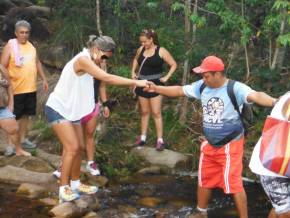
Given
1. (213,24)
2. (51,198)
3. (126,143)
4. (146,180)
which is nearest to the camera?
(51,198)

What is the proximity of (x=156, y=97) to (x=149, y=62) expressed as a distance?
530 mm

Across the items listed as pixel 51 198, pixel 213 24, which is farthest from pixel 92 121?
pixel 213 24

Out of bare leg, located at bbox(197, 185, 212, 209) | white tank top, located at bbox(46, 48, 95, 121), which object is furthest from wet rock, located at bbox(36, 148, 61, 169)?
bare leg, located at bbox(197, 185, 212, 209)

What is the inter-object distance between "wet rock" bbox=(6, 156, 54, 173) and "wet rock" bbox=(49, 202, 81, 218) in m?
1.55

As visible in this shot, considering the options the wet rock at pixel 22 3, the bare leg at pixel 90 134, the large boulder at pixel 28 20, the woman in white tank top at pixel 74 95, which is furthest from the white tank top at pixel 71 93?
the wet rock at pixel 22 3

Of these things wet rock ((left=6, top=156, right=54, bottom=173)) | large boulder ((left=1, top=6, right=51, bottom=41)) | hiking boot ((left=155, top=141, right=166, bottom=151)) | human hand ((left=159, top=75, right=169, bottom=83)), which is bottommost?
wet rock ((left=6, top=156, right=54, bottom=173))

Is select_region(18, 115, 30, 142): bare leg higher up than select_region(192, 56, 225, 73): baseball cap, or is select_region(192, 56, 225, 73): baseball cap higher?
select_region(192, 56, 225, 73): baseball cap

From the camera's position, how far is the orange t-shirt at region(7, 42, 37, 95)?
24.7 ft

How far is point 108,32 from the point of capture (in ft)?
36.1

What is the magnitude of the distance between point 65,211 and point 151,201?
48.5 inches

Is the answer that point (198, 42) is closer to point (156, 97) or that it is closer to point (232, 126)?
point (156, 97)

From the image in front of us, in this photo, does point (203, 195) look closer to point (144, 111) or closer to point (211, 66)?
point (211, 66)

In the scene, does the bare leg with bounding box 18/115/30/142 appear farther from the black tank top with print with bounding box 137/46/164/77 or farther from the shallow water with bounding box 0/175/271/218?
the black tank top with print with bounding box 137/46/164/77

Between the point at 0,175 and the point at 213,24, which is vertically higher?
the point at 213,24
